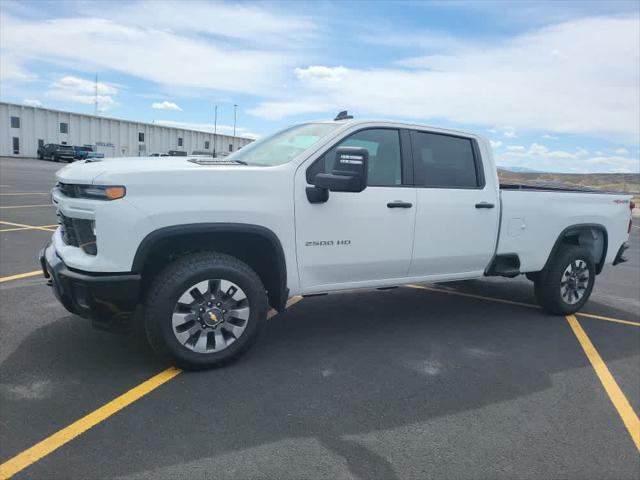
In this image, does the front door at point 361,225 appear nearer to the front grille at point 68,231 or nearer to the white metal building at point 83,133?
the front grille at point 68,231

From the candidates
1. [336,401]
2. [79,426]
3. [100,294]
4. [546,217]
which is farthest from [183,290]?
[546,217]

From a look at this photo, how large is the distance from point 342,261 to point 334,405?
3.97ft

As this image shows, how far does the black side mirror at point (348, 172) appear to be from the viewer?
3582 mm

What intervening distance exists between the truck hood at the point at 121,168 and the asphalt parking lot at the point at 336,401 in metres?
1.40

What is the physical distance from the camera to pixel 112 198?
332cm

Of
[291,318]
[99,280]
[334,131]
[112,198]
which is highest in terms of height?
[334,131]

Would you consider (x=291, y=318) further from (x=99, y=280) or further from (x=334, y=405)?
(x=99, y=280)

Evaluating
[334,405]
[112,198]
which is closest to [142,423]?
[334,405]

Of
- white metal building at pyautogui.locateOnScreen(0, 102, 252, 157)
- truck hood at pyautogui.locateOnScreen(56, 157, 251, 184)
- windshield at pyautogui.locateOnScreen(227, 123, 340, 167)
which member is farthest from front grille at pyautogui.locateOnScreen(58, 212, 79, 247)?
white metal building at pyautogui.locateOnScreen(0, 102, 252, 157)

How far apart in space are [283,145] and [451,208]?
64.2 inches

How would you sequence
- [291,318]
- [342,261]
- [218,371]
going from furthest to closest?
[291,318] → [342,261] → [218,371]

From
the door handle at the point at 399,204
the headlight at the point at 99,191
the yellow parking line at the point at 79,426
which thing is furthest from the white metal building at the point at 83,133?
the yellow parking line at the point at 79,426

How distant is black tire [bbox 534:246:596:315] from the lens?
5.62 m

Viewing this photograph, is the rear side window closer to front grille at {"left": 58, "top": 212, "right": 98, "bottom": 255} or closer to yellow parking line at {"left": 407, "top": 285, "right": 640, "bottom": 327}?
yellow parking line at {"left": 407, "top": 285, "right": 640, "bottom": 327}
